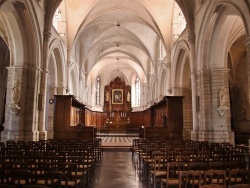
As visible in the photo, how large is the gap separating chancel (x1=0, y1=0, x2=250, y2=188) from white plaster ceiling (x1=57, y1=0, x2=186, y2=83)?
9 centimetres

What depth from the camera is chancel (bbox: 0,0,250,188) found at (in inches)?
251

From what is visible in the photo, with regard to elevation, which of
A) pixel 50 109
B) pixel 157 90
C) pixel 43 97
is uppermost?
pixel 157 90

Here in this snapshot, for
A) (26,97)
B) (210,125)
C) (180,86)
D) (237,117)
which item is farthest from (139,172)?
(237,117)

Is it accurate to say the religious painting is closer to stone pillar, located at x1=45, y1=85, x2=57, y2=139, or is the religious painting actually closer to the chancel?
the chancel

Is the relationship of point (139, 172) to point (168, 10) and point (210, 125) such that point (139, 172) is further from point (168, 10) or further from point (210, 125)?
point (168, 10)

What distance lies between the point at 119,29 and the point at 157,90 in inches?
313

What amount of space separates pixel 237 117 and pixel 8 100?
62.1 ft

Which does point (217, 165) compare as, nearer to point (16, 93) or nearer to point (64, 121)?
point (16, 93)

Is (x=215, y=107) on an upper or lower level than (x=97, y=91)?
lower

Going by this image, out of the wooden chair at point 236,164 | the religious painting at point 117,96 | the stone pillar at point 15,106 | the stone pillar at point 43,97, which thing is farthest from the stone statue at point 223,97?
the religious painting at point 117,96

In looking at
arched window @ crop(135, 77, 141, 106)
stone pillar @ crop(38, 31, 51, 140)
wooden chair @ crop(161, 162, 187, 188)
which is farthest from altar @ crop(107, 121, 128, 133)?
wooden chair @ crop(161, 162, 187, 188)

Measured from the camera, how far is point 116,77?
41.6 meters

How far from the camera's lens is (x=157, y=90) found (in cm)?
2656

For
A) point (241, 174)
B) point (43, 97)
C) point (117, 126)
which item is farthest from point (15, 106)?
point (117, 126)
